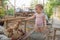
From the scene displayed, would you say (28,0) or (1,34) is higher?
(28,0)

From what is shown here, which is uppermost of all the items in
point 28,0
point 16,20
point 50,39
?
point 28,0

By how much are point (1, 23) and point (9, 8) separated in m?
0.11

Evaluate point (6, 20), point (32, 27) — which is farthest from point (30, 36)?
point (6, 20)

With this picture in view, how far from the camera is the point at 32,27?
1.38 meters

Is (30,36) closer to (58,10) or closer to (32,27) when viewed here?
(32,27)

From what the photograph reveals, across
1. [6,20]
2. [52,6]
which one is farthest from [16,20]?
[52,6]

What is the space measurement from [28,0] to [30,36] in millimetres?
222

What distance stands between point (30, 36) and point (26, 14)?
5.5 inches

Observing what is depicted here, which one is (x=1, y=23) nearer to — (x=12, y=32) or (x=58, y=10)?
(x=12, y=32)

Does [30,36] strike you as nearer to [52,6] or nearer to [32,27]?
[32,27]

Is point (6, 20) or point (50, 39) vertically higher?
point (6, 20)

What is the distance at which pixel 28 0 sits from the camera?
137 cm

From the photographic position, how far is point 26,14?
1366mm

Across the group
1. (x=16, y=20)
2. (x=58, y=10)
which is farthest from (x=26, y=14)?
(x=58, y=10)
